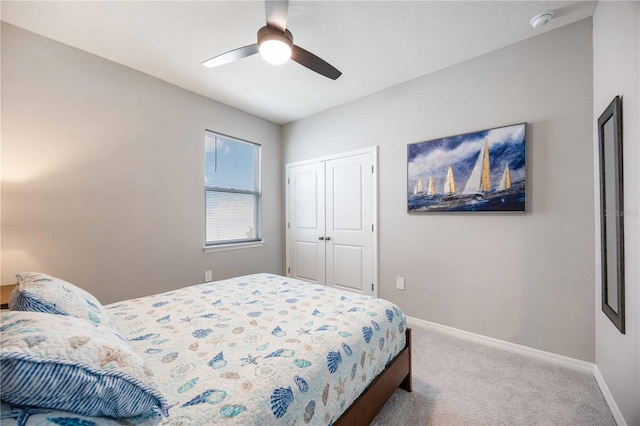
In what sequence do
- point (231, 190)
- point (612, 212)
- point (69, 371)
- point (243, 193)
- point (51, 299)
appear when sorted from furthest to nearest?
point (243, 193) → point (231, 190) → point (612, 212) → point (51, 299) → point (69, 371)

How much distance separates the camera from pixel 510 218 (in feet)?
7.52

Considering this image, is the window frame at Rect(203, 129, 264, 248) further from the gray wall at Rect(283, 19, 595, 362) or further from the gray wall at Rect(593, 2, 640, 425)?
the gray wall at Rect(593, 2, 640, 425)

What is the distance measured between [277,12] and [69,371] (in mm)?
1890

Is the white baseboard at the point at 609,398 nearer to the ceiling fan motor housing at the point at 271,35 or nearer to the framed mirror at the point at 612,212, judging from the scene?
the framed mirror at the point at 612,212

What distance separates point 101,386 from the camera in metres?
0.68

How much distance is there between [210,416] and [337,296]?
3.97 feet

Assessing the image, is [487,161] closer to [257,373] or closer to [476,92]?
[476,92]

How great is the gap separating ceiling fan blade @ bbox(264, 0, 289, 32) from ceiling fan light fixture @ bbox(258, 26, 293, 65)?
0.03 m

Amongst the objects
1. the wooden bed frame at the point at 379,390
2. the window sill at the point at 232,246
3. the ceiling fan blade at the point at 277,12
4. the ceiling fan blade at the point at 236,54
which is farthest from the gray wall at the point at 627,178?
the window sill at the point at 232,246

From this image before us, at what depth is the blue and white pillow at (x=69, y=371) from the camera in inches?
23.1

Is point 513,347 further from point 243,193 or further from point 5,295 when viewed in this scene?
point 5,295

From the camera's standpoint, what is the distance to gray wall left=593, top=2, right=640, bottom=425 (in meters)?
1.29

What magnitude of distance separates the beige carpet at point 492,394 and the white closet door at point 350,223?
1.26 metres

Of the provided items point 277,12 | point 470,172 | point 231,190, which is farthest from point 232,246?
point 470,172
